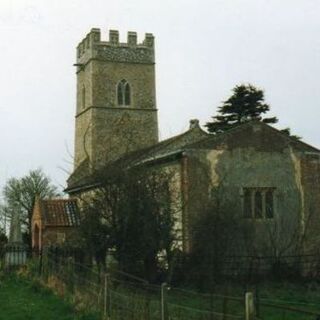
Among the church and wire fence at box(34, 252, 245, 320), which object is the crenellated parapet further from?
wire fence at box(34, 252, 245, 320)

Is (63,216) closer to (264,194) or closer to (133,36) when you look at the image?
(264,194)

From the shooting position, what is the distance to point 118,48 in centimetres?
5459

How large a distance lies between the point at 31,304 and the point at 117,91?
1469 inches

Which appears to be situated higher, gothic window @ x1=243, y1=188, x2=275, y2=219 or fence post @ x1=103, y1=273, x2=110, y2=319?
gothic window @ x1=243, y1=188, x2=275, y2=219

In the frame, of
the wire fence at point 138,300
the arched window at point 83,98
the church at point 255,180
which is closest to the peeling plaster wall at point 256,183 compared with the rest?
the church at point 255,180

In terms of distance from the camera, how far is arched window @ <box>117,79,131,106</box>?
5391 cm

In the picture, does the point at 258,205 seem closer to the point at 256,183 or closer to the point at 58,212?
the point at 256,183

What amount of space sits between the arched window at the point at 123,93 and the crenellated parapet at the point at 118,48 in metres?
1.94

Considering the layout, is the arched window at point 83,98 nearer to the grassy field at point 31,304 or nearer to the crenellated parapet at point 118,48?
the crenellated parapet at point 118,48

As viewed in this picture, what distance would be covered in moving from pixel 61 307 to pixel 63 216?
22666 millimetres

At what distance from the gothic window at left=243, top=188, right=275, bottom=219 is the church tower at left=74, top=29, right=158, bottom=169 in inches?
918

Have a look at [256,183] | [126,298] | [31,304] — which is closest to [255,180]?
[256,183]

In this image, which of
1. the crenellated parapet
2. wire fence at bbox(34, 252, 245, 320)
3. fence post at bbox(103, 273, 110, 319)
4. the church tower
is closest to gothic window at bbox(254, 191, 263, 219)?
wire fence at bbox(34, 252, 245, 320)

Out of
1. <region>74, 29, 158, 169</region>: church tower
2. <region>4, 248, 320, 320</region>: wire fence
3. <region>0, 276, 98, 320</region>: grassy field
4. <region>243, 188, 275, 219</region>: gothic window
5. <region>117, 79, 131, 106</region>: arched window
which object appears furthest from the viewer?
<region>117, 79, 131, 106</region>: arched window
